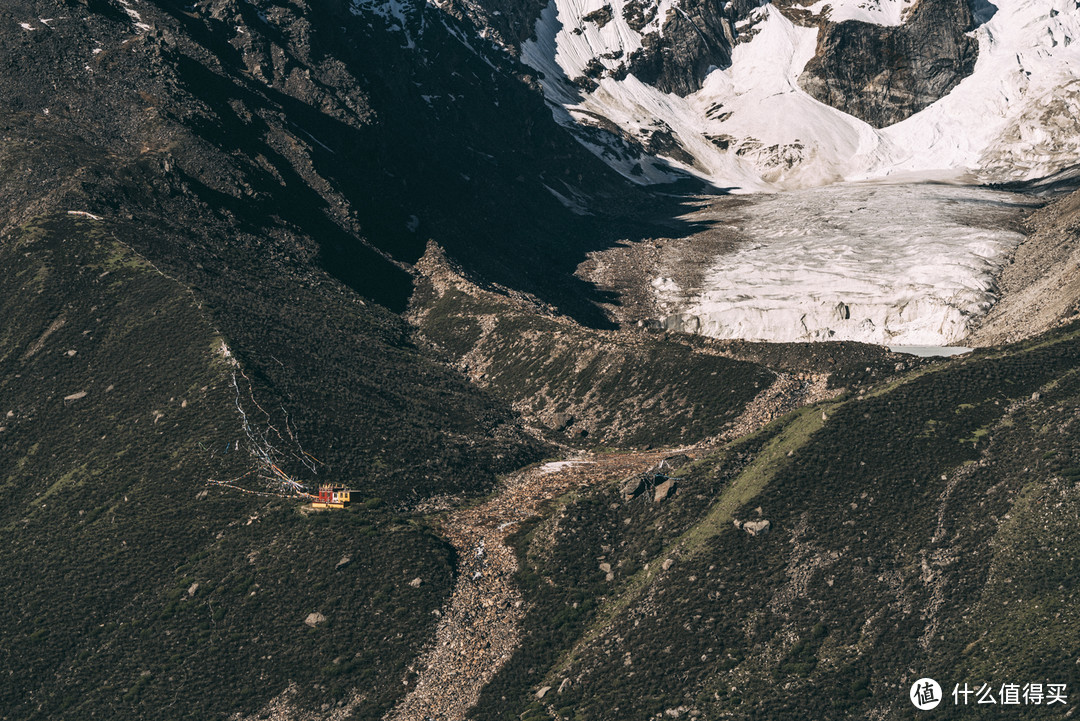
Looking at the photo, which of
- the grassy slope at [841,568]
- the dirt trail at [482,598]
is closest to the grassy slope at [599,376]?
the dirt trail at [482,598]

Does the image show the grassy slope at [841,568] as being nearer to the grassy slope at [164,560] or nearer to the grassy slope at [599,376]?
the grassy slope at [164,560]

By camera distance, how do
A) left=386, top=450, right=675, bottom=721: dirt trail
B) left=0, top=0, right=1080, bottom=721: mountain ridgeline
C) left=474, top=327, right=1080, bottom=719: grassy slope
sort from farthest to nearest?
left=386, top=450, right=675, bottom=721: dirt trail
left=0, top=0, right=1080, bottom=721: mountain ridgeline
left=474, top=327, right=1080, bottom=719: grassy slope

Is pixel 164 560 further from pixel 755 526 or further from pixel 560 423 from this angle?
pixel 560 423

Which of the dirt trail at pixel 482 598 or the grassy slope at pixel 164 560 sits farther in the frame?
the grassy slope at pixel 164 560

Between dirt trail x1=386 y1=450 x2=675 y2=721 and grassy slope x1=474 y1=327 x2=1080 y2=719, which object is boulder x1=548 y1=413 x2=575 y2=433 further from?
grassy slope x1=474 y1=327 x2=1080 y2=719

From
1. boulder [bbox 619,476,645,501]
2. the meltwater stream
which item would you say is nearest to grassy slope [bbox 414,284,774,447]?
boulder [bbox 619,476,645,501]

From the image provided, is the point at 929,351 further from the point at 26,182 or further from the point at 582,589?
the point at 26,182
